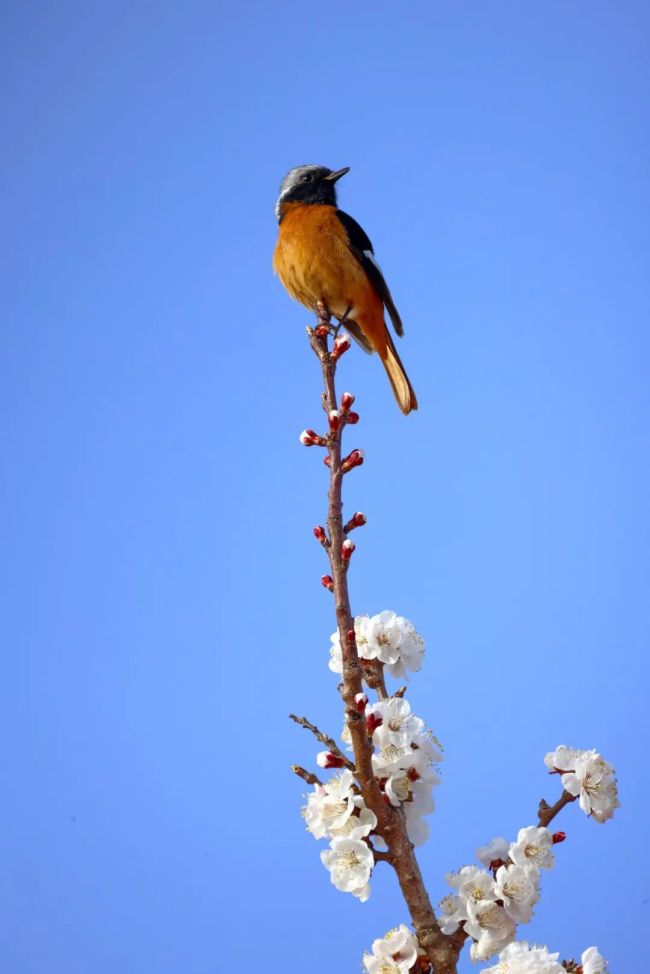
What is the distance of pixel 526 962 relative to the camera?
203 cm

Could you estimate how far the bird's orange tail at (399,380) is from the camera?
5.47m

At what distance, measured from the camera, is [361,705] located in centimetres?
214

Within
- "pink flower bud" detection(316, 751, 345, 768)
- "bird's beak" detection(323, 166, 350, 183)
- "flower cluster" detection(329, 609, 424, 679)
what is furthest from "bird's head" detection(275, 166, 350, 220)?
"pink flower bud" detection(316, 751, 345, 768)

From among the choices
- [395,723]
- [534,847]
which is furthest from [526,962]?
[395,723]

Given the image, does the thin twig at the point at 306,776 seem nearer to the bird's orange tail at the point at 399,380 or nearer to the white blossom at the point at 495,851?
the white blossom at the point at 495,851

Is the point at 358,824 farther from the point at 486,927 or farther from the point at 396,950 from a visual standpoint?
the point at 486,927

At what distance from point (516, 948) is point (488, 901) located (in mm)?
126

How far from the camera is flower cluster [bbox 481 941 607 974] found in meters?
2.02

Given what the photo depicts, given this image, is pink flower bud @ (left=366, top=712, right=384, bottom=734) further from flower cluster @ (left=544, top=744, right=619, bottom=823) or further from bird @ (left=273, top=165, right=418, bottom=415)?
bird @ (left=273, top=165, right=418, bottom=415)

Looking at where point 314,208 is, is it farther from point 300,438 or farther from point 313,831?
point 313,831

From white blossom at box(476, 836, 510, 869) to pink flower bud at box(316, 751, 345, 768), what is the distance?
19.7 inches

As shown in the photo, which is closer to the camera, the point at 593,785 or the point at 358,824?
the point at 358,824

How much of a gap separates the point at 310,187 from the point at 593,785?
469cm

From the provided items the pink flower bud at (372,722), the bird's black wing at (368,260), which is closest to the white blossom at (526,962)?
the pink flower bud at (372,722)
